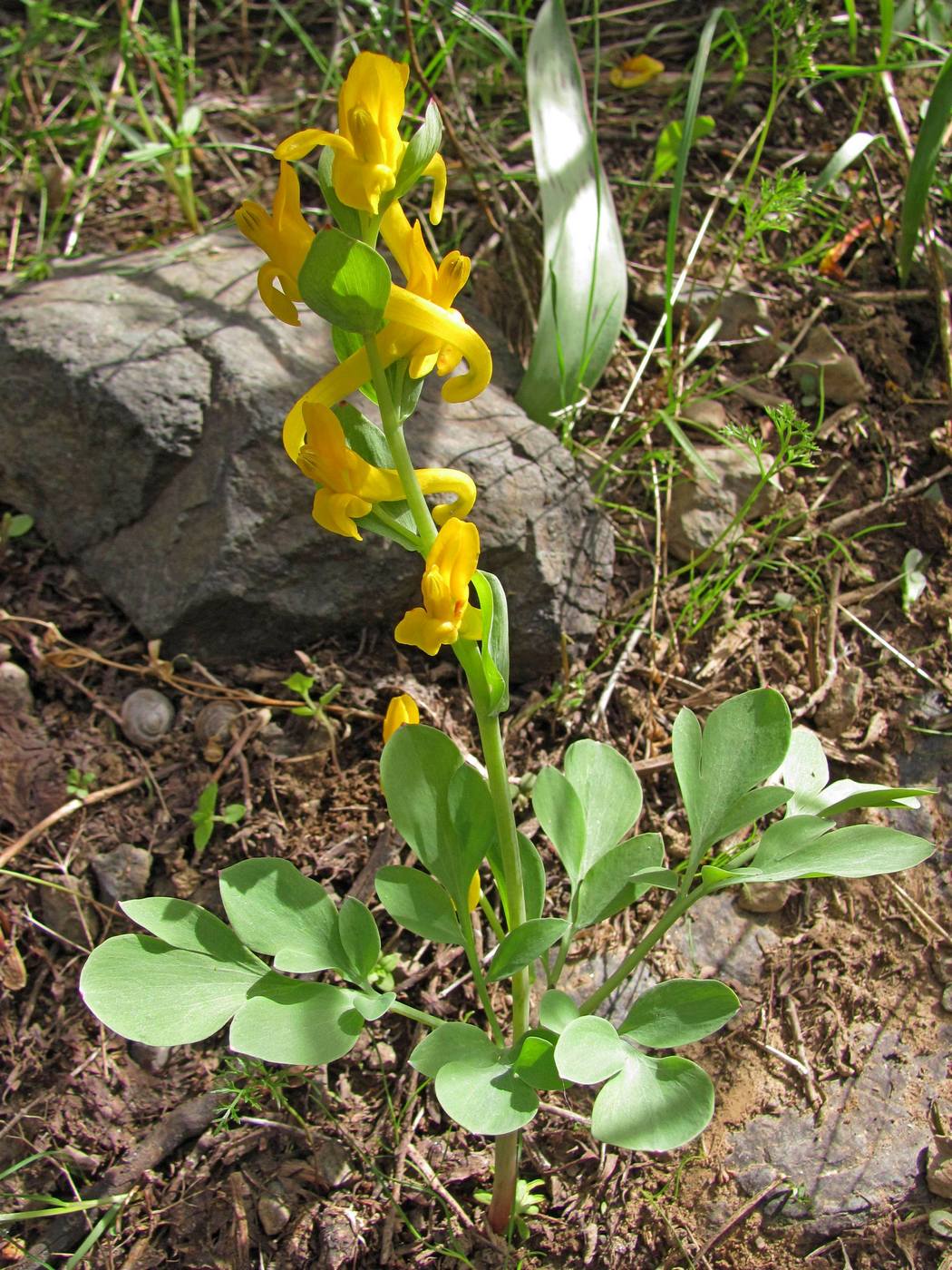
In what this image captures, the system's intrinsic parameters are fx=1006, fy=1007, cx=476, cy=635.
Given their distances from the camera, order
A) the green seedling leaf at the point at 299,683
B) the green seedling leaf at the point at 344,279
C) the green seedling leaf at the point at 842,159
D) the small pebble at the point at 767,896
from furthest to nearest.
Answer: the green seedling leaf at the point at 842,159
the green seedling leaf at the point at 299,683
the small pebble at the point at 767,896
the green seedling leaf at the point at 344,279

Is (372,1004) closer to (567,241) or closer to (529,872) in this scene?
(529,872)

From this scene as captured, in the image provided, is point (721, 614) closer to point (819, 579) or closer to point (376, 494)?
point (819, 579)

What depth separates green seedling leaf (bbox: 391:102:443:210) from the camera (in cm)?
104

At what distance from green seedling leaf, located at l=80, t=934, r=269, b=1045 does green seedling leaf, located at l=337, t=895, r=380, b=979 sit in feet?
0.41

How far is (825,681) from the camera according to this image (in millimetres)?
2008

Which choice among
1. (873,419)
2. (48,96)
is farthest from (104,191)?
(873,419)

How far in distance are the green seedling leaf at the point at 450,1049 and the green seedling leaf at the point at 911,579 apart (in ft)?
4.40

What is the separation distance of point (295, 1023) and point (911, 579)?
157cm

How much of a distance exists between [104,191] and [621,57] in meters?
1.49

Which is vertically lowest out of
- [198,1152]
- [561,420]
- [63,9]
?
[198,1152]

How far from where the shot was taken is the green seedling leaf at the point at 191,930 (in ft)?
4.34

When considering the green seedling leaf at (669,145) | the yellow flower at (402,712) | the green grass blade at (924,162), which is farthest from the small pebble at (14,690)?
the green grass blade at (924,162)

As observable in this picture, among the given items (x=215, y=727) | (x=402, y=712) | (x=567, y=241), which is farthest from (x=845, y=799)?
(x=567, y=241)

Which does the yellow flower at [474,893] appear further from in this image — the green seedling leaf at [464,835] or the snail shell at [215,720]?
the snail shell at [215,720]
